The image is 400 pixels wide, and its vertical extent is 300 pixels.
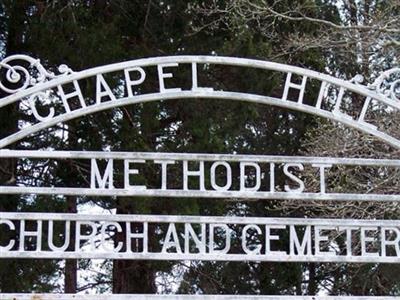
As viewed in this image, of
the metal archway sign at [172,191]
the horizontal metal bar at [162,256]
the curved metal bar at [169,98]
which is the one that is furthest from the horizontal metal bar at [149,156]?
the horizontal metal bar at [162,256]

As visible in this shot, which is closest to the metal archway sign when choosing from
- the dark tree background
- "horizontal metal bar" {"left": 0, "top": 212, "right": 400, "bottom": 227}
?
"horizontal metal bar" {"left": 0, "top": 212, "right": 400, "bottom": 227}

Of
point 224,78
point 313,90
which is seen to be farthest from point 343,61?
point 224,78

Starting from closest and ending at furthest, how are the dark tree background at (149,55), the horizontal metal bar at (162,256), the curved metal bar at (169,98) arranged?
the horizontal metal bar at (162,256) → the curved metal bar at (169,98) → the dark tree background at (149,55)

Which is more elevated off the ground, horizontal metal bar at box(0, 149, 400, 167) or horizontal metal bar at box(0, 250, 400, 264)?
horizontal metal bar at box(0, 149, 400, 167)

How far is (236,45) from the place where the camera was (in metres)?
10.3

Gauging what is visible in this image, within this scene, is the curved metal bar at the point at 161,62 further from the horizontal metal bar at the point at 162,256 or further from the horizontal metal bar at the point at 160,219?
the horizontal metal bar at the point at 162,256

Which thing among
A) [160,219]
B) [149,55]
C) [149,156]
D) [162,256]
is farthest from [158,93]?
[149,55]

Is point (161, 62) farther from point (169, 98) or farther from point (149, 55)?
point (149, 55)

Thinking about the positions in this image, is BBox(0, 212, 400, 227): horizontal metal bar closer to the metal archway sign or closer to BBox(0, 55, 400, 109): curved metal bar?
the metal archway sign

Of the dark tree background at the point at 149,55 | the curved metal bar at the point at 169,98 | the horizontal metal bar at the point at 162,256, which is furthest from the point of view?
the dark tree background at the point at 149,55

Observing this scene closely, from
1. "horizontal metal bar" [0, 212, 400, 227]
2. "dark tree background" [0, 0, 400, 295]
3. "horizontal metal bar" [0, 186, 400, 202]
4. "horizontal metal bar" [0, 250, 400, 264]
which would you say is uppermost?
"dark tree background" [0, 0, 400, 295]

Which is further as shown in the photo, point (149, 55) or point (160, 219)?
point (149, 55)

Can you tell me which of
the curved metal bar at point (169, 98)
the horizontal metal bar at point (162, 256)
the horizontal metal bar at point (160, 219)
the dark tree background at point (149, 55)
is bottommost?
the horizontal metal bar at point (162, 256)

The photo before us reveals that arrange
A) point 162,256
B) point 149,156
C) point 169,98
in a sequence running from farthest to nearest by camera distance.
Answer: point 169,98 < point 149,156 < point 162,256
